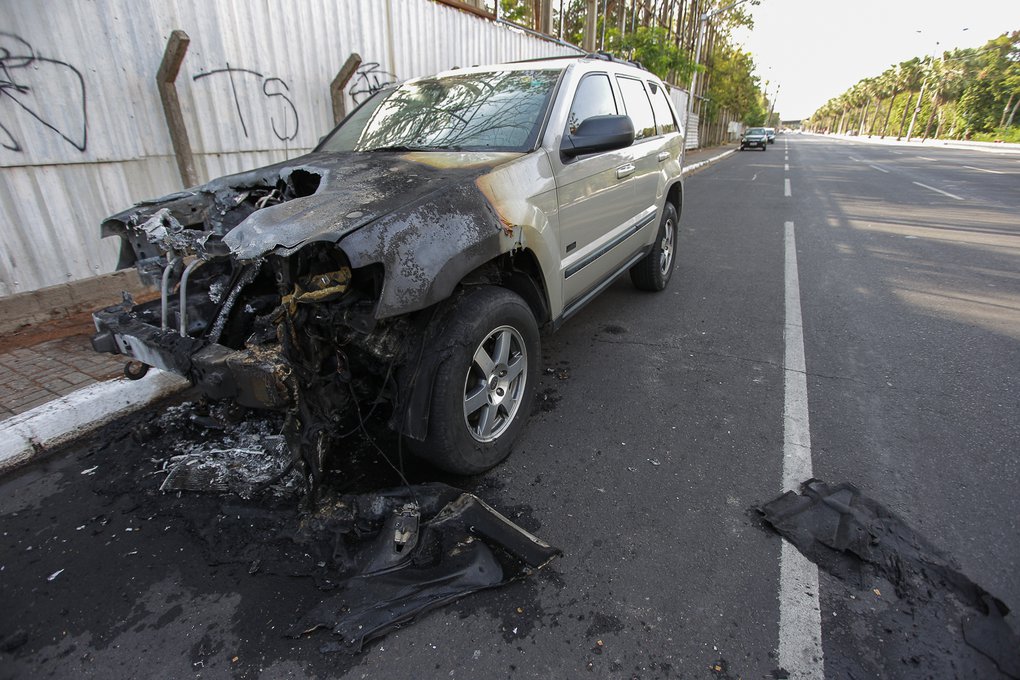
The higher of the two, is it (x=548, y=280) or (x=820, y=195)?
(x=548, y=280)

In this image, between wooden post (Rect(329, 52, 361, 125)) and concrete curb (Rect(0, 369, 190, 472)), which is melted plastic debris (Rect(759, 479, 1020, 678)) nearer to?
concrete curb (Rect(0, 369, 190, 472))

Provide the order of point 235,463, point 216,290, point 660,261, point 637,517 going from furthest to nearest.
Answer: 1. point 660,261
2. point 235,463
3. point 216,290
4. point 637,517

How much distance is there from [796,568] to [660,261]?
12.3 feet

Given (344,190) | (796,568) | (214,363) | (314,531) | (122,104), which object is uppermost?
(122,104)

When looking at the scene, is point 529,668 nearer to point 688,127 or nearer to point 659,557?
point 659,557

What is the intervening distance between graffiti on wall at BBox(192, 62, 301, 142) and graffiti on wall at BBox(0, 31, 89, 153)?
107cm

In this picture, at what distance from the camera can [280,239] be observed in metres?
2.05

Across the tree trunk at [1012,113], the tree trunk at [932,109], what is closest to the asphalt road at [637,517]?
the tree trunk at [1012,113]

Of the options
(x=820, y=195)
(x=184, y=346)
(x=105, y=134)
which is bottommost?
(x=820, y=195)

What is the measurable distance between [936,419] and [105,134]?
661 centimetres

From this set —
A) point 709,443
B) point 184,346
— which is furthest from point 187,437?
point 709,443

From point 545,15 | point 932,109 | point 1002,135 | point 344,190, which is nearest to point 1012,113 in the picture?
point 1002,135

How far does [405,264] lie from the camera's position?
2109 millimetres

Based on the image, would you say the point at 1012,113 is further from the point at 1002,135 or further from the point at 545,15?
the point at 545,15
